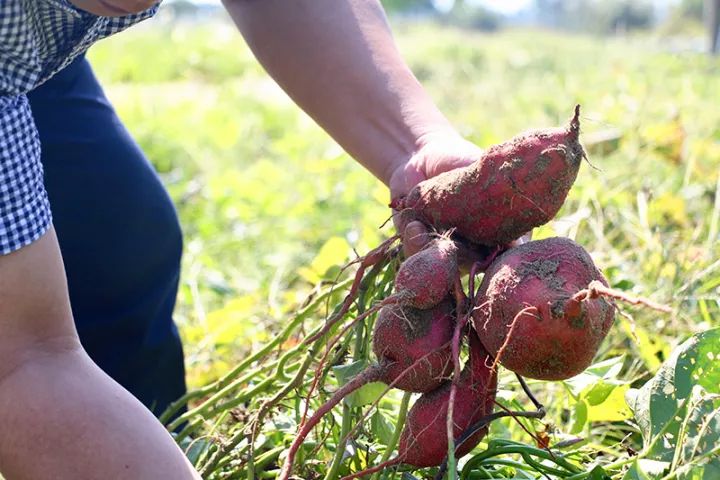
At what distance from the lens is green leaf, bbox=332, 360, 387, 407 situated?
1.01m

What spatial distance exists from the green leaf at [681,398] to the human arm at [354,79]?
44 cm

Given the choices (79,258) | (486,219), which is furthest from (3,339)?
(79,258)

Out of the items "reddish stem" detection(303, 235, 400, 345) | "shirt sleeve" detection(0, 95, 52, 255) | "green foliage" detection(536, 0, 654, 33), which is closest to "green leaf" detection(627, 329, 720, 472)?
"reddish stem" detection(303, 235, 400, 345)

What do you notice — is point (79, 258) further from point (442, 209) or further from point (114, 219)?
point (442, 209)

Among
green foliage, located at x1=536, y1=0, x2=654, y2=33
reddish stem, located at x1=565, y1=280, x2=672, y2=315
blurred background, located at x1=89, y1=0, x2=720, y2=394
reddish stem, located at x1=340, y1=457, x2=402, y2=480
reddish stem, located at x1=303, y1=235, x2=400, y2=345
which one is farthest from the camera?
green foliage, located at x1=536, y1=0, x2=654, y2=33

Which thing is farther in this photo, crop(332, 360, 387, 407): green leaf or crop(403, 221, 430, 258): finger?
crop(403, 221, 430, 258): finger

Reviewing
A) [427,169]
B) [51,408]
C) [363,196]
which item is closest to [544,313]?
[427,169]

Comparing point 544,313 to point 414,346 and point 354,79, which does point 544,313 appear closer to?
point 414,346

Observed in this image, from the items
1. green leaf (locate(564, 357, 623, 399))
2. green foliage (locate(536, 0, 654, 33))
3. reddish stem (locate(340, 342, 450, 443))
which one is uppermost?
reddish stem (locate(340, 342, 450, 443))

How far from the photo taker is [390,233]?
73.0 inches

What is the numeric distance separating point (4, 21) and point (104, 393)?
1.25 ft

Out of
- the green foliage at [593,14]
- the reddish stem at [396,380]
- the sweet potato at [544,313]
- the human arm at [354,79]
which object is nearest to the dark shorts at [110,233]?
the human arm at [354,79]

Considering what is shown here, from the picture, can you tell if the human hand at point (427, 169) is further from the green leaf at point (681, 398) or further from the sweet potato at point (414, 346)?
the green leaf at point (681, 398)

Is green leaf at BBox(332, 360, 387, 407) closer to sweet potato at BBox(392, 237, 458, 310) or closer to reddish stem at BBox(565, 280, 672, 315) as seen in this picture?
sweet potato at BBox(392, 237, 458, 310)
